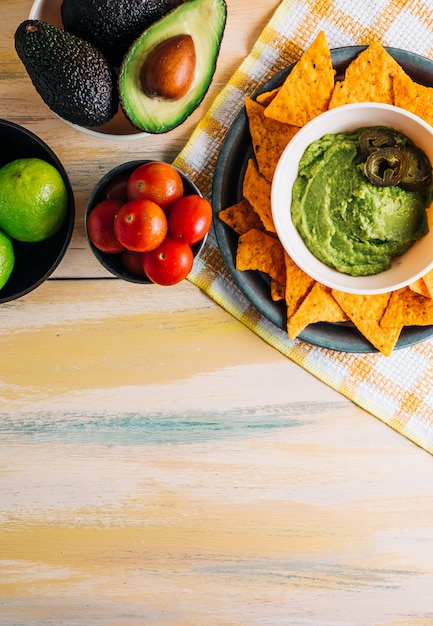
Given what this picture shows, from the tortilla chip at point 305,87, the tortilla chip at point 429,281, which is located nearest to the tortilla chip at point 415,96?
the tortilla chip at point 305,87

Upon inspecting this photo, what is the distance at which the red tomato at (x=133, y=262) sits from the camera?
1188 mm

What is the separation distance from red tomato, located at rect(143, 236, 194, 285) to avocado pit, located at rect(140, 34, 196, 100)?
9.4 inches

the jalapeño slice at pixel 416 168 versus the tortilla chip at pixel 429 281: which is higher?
the jalapeño slice at pixel 416 168

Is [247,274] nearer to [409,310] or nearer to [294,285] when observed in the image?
[294,285]

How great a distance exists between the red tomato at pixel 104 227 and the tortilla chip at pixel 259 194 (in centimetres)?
23

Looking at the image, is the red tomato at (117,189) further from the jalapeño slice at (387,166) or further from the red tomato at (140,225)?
the jalapeño slice at (387,166)

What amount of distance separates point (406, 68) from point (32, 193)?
69 centimetres

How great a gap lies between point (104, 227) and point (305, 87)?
0.42 meters

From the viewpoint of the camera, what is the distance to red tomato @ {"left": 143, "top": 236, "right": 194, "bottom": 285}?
3.63ft

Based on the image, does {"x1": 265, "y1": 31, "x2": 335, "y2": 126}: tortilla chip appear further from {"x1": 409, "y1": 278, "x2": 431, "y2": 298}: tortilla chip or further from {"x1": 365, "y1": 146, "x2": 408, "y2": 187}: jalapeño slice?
{"x1": 409, "y1": 278, "x2": 431, "y2": 298}: tortilla chip

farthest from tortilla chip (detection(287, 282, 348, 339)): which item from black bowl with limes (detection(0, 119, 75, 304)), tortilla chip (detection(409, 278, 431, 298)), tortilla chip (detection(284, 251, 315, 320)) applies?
black bowl with limes (detection(0, 119, 75, 304))

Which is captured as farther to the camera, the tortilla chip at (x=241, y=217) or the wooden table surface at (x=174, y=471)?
the wooden table surface at (x=174, y=471)

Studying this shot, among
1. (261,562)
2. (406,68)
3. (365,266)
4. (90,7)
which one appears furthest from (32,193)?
(261,562)

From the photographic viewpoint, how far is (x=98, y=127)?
1.24 meters
